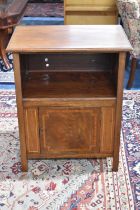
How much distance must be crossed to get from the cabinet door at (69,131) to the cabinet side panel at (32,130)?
0.03m

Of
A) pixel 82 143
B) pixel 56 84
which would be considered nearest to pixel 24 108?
pixel 56 84

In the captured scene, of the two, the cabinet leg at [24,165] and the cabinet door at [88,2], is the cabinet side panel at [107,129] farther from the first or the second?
the cabinet door at [88,2]

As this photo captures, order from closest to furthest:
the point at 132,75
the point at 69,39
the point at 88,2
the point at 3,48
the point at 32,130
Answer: the point at 69,39 → the point at 32,130 → the point at 132,75 → the point at 3,48 → the point at 88,2

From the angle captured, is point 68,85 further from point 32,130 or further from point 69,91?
point 32,130

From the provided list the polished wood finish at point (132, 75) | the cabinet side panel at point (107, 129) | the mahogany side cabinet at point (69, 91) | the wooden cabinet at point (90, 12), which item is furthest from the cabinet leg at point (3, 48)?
the cabinet side panel at point (107, 129)

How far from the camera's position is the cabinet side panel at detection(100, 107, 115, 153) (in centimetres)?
174

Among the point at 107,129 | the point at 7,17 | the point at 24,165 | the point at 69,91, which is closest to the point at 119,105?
the point at 107,129

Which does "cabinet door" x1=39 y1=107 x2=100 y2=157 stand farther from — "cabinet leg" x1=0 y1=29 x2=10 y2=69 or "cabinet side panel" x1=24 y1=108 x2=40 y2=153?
"cabinet leg" x1=0 y1=29 x2=10 y2=69

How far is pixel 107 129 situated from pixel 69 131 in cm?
20

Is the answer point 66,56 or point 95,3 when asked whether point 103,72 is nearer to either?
point 66,56

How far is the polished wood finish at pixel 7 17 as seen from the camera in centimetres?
289

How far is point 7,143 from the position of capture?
7.03 feet

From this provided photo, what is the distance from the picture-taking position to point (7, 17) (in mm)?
2877

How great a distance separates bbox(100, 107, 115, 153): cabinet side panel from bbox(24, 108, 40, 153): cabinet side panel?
0.35 m
